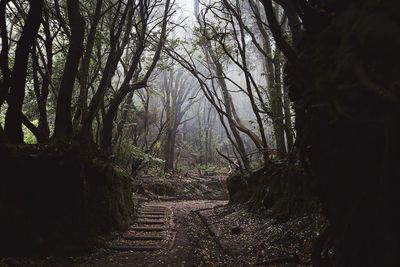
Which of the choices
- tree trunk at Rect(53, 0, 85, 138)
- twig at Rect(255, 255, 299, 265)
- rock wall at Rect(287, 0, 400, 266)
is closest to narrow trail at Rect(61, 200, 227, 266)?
twig at Rect(255, 255, 299, 265)

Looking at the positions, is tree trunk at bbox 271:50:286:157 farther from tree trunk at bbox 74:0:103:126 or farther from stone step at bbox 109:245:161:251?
tree trunk at bbox 74:0:103:126

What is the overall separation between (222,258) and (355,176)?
3.77m

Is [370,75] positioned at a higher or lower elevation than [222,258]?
higher

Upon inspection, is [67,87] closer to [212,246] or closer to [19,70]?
[19,70]

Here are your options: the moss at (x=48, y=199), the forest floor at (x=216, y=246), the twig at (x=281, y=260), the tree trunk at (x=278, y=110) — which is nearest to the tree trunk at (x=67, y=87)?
the moss at (x=48, y=199)

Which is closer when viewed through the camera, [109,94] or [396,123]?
[396,123]

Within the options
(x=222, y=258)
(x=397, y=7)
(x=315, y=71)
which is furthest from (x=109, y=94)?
(x=397, y=7)

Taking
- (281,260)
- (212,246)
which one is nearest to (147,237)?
(212,246)

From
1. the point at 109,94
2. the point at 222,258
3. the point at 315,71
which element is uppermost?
the point at 109,94

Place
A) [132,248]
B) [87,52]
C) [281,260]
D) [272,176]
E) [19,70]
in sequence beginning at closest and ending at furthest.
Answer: [281,260] → [19,70] → [132,248] → [87,52] → [272,176]

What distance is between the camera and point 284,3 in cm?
658

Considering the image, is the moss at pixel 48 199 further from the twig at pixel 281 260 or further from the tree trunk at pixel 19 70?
the twig at pixel 281 260

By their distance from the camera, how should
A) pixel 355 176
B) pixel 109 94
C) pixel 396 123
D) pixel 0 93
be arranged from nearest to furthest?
pixel 396 123 < pixel 355 176 < pixel 0 93 < pixel 109 94

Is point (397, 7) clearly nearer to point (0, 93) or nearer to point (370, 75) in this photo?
point (370, 75)
